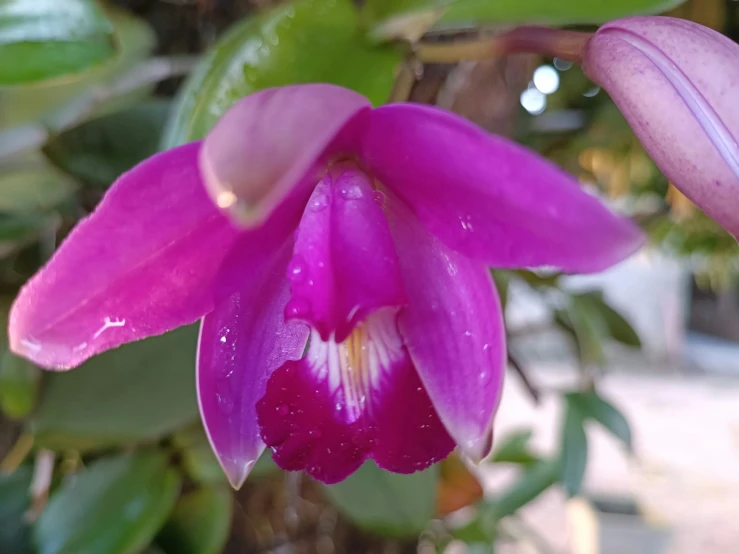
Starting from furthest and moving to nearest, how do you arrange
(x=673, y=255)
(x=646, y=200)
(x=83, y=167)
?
(x=673, y=255) → (x=646, y=200) → (x=83, y=167)

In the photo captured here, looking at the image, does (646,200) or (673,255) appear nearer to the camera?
(646,200)

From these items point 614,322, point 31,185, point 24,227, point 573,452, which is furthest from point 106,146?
point 614,322

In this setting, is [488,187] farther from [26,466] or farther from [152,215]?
[26,466]

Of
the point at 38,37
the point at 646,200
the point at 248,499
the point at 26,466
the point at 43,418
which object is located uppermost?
the point at 38,37

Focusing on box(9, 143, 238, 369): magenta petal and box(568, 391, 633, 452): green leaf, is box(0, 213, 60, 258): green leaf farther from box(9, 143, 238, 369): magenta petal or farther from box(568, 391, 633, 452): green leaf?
box(568, 391, 633, 452): green leaf

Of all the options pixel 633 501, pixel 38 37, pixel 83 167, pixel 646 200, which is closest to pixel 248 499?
pixel 83 167
